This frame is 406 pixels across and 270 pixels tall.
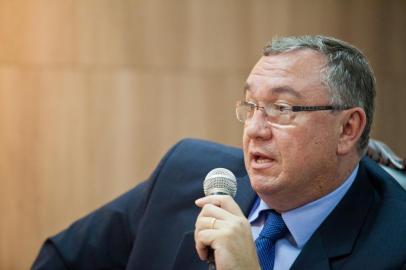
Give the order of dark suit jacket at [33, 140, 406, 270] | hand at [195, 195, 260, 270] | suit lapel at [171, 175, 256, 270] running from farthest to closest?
1. suit lapel at [171, 175, 256, 270]
2. dark suit jacket at [33, 140, 406, 270]
3. hand at [195, 195, 260, 270]

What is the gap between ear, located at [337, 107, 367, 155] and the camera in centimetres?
182

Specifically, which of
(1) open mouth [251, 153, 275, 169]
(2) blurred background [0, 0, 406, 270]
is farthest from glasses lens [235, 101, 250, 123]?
(2) blurred background [0, 0, 406, 270]

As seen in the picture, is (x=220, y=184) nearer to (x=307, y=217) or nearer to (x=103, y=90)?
(x=307, y=217)

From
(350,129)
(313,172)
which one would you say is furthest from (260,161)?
(350,129)

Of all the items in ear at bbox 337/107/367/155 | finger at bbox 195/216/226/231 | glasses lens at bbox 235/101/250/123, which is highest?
glasses lens at bbox 235/101/250/123

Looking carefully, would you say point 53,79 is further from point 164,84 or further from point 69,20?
point 164,84

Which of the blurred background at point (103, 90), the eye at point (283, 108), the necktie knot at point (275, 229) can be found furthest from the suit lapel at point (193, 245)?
the blurred background at point (103, 90)

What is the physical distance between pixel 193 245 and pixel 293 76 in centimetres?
58

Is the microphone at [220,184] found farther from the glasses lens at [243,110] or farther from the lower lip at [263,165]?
the glasses lens at [243,110]

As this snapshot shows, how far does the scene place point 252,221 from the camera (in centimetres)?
196

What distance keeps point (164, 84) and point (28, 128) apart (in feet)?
2.52

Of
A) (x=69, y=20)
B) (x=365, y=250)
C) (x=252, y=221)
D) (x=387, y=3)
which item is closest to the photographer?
(x=365, y=250)

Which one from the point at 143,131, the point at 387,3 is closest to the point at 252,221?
the point at 143,131

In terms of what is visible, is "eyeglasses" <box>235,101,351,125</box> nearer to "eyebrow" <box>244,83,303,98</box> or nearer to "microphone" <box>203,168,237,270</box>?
"eyebrow" <box>244,83,303,98</box>
